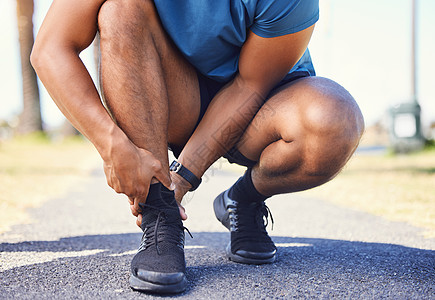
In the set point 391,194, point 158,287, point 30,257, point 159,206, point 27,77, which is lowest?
point 27,77

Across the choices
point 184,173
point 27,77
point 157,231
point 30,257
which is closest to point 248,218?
point 184,173

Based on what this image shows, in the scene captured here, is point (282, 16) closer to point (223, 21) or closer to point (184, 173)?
point (223, 21)

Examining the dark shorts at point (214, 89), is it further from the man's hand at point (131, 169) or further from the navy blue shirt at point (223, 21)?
the man's hand at point (131, 169)

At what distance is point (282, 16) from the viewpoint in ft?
4.75

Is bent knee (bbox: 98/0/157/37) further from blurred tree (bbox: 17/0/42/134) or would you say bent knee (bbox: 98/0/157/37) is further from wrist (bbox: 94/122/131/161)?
blurred tree (bbox: 17/0/42/134)

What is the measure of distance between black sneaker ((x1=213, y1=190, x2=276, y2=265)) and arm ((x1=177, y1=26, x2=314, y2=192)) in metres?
0.28

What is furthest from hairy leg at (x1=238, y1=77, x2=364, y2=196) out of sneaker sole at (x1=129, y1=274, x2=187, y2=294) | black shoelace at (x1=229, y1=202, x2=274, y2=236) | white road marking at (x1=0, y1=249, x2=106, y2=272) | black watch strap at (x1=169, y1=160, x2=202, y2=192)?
white road marking at (x1=0, y1=249, x2=106, y2=272)

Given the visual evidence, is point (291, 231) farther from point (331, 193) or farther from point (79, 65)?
point (331, 193)

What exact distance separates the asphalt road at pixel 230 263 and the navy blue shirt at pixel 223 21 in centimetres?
62

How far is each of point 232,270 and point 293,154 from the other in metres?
0.49

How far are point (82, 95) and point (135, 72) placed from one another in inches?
7.6

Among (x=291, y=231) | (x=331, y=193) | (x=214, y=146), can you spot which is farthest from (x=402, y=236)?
(x=331, y=193)

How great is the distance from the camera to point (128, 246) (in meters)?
2.05

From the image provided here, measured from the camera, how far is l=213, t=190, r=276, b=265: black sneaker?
1699 millimetres
